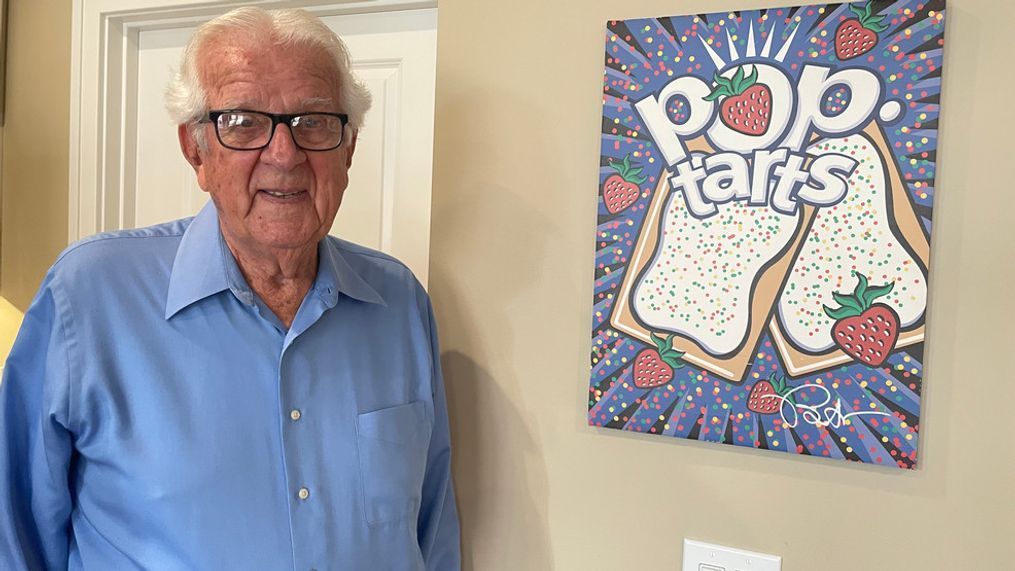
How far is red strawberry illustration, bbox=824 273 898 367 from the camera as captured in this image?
1085mm

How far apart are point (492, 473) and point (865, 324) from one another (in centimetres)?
65

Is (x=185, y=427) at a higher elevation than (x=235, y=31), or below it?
below

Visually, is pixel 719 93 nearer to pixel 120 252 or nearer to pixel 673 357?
pixel 673 357

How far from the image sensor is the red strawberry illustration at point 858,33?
42.5 inches

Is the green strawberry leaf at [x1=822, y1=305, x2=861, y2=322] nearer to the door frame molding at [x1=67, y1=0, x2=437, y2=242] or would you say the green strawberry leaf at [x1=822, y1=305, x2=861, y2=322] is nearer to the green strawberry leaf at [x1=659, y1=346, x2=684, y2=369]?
the green strawberry leaf at [x1=659, y1=346, x2=684, y2=369]

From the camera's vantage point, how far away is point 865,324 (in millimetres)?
1096

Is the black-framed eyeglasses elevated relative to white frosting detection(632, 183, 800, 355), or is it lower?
elevated

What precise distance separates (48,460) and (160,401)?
0.15 metres

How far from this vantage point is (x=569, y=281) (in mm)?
1279

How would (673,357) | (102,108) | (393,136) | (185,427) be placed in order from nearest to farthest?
(185,427) → (673,357) → (393,136) → (102,108)

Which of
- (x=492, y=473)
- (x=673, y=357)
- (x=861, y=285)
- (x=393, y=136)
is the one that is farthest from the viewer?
(x=393, y=136)
